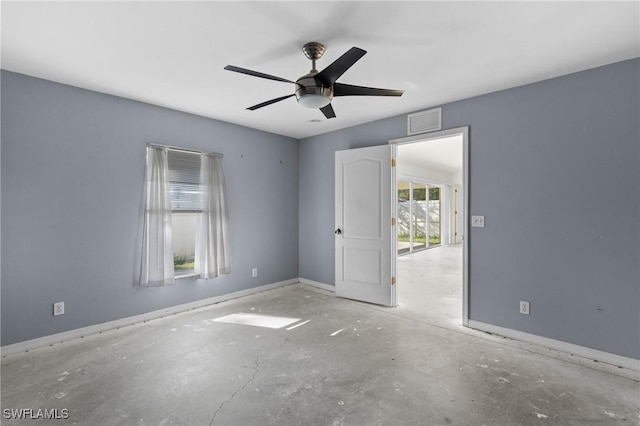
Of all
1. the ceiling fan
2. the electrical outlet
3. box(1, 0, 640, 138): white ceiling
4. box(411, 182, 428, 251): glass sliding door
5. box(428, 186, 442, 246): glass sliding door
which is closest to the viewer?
box(1, 0, 640, 138): white ceiling

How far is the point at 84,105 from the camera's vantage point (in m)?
3.05

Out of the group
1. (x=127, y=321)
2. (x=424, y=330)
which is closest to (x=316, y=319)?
(x=424, y=330)

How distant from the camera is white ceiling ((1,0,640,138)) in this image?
1.84 meters

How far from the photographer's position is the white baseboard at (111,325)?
268 cm

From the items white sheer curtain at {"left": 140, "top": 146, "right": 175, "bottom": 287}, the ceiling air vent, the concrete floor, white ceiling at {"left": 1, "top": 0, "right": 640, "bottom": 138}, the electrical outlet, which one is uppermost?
white ceiling at {"left": 1, "top": 0, "right": 640, "bottom": 138}

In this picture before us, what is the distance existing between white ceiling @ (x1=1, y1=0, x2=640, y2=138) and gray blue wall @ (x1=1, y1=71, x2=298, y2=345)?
0.32 m

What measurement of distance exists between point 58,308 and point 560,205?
4915 millimetres

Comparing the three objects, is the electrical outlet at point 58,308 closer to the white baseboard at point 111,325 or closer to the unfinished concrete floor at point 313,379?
the white baseboard at point 111,325

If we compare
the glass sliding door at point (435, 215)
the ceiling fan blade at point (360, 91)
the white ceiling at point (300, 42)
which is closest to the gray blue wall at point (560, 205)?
the white ceiling at point (300, 42)

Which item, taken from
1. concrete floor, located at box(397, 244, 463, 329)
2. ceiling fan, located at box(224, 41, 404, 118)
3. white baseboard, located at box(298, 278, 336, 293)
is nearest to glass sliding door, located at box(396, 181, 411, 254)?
concrete floor, located at box(397, 244, 463, 329)

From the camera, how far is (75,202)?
9.78 ft

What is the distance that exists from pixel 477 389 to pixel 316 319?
5.92 feet

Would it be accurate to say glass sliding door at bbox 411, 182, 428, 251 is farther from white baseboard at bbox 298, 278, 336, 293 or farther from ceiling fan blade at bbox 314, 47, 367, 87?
ceiling fan blade at bbox 314, 47, 367, 87

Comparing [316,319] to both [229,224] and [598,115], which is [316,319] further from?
[598,115]
